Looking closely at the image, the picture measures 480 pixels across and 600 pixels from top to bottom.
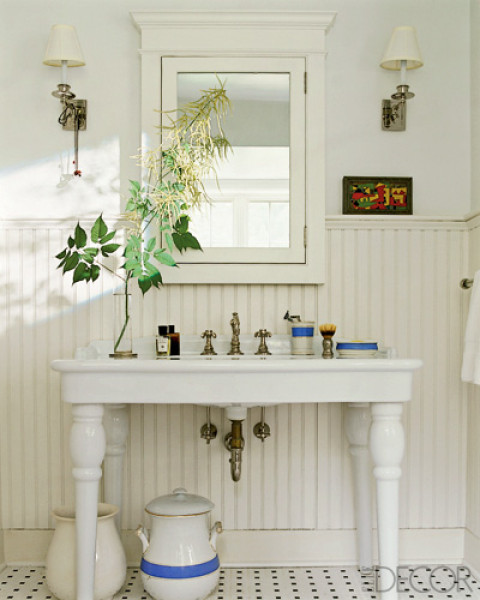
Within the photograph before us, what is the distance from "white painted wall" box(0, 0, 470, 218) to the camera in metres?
2.68

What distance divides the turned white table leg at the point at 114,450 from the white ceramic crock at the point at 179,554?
230 millimetres

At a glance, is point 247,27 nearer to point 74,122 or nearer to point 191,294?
point 74,122

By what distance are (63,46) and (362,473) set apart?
191 cm

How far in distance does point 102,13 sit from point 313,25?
0.82 m

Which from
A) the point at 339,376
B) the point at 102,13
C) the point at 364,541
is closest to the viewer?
the point at 339,376

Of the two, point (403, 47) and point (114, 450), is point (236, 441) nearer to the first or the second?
point (114, 450)

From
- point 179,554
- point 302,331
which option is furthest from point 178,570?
point 302,331

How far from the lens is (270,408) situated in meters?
2.66

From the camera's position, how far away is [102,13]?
8.89 feet

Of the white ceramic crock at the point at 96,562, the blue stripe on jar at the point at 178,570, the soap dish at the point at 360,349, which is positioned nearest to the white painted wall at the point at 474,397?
the soap dish at the point at 360,349

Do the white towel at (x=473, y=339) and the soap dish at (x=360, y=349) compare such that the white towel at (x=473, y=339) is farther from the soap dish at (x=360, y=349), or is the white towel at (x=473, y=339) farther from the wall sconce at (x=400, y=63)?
the wall sconce at (x=400, y=63)

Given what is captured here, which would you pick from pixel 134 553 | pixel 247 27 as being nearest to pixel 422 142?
pixel 247 27

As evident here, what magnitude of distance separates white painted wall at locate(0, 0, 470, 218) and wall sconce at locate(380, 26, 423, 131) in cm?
5

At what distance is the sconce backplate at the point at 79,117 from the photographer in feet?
8.77
